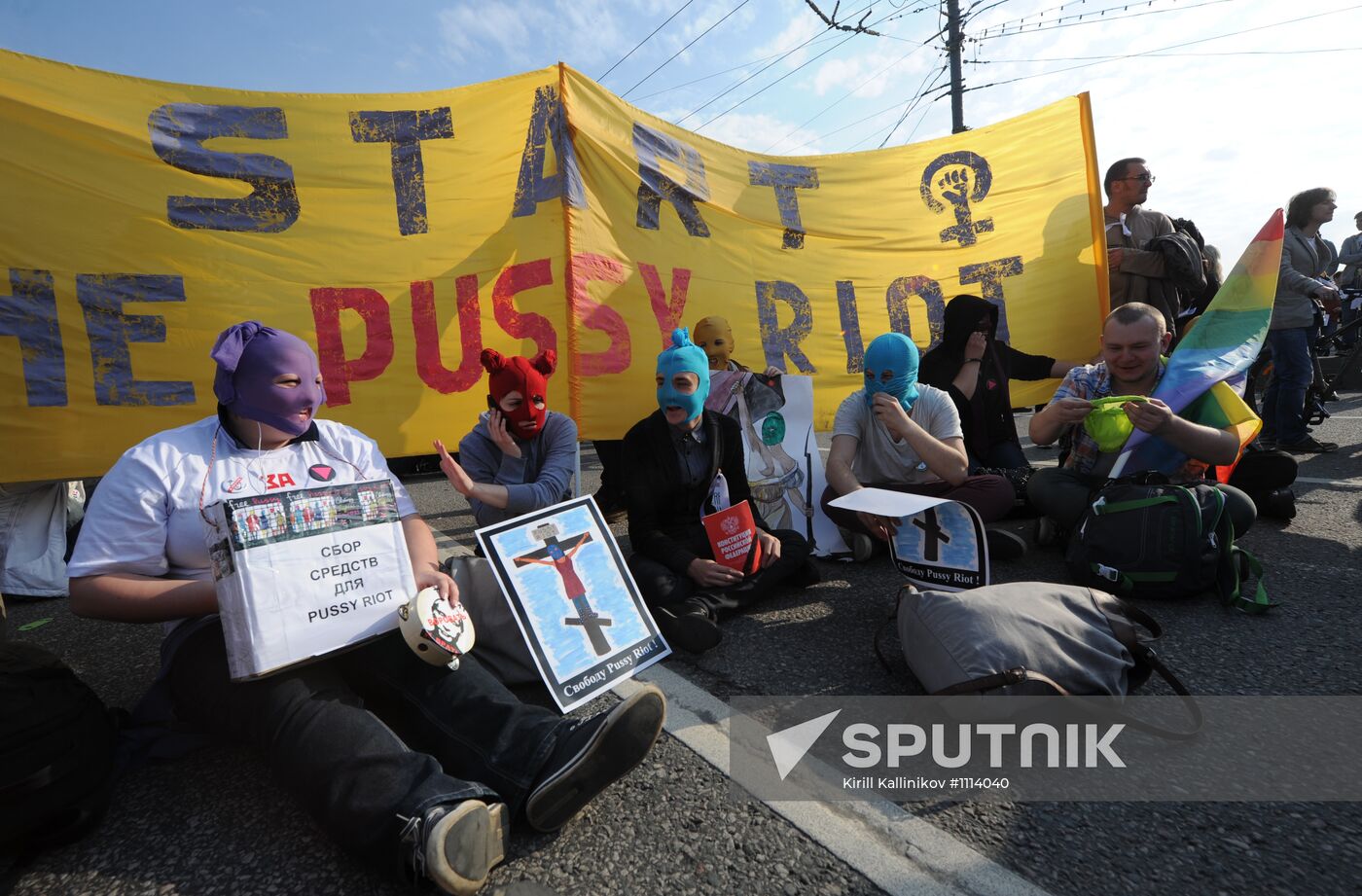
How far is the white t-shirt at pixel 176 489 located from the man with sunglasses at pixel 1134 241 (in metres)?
5.52

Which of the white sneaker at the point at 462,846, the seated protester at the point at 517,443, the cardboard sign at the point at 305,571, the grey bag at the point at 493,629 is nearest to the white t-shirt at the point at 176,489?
the cardboard sign at the point at 305,571

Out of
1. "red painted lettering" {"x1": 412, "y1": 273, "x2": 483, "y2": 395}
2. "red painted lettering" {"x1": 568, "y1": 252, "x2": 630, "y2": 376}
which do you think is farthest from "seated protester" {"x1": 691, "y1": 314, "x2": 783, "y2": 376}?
"red painted lettering" {"x1": 412, "y1": 273, "x2": 483, "y2": 395}

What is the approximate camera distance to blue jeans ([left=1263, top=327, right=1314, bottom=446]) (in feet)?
17.9

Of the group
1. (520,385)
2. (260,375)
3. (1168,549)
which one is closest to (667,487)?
(520,385)

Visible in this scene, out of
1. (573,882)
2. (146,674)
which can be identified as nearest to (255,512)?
(573,882)

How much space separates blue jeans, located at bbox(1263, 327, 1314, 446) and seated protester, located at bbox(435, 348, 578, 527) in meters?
6.05

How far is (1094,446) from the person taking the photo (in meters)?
3.32

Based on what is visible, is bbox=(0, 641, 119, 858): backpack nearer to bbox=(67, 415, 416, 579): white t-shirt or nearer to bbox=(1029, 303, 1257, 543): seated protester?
bbox=(67, 415, 416, 579): white t-shirt

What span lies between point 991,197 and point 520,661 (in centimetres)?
507

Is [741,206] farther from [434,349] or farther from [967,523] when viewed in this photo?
[967,523]

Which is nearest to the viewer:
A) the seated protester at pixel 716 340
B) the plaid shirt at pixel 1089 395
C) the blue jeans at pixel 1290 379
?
the plaid shirt at pixel 1089 395

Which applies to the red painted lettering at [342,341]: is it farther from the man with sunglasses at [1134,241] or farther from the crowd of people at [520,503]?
the man with sunglasses at [1134,241]

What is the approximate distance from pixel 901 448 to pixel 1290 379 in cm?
445

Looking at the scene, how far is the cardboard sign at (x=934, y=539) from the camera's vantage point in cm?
227
